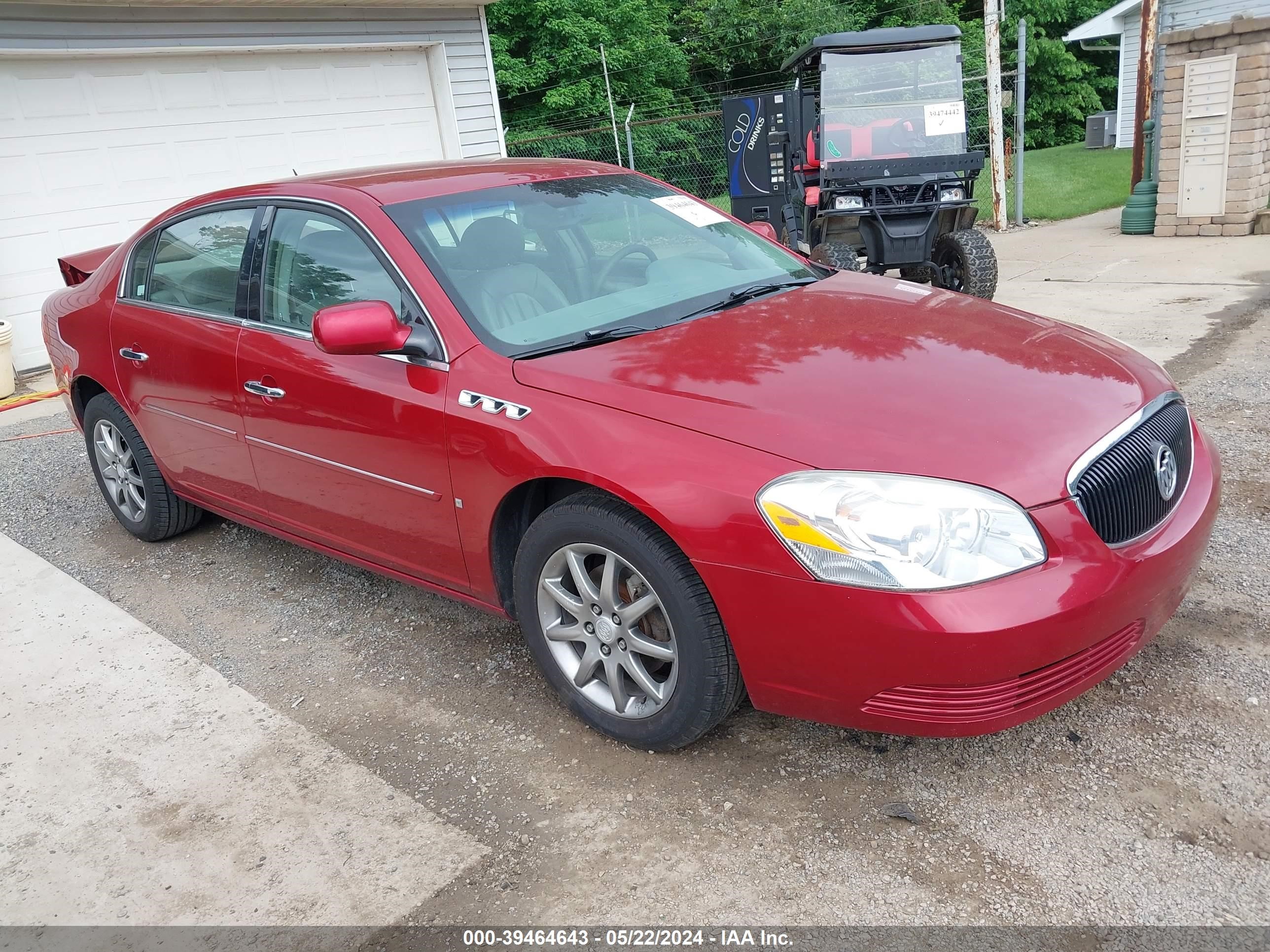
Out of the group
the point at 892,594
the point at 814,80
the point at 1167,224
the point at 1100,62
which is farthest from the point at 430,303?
the point at 1100,62

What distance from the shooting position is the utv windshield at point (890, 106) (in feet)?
30.6

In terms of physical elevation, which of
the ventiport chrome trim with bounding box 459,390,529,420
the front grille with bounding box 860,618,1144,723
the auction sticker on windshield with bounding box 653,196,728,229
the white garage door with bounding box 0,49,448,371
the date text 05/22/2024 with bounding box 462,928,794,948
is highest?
the white garage door with bounding box 0,49,448,371

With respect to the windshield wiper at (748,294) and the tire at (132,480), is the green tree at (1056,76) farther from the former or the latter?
the tire at (132,480)

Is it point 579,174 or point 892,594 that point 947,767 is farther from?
point 579,174

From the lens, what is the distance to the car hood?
2.42m

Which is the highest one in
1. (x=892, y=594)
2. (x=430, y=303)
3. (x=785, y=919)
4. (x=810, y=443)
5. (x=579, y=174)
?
(x=579, y=174)

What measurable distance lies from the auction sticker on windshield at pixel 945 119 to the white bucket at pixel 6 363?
321 inches

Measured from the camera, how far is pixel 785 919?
7.48 ft

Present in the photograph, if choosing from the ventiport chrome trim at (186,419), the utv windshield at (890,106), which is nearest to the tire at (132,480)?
the ventiport chrome trim at (186,419)

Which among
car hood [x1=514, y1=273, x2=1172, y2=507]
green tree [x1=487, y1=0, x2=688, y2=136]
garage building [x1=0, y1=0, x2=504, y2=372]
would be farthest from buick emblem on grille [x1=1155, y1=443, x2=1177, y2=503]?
green tree [x1=487, y1=0, x2=688, y2=136]

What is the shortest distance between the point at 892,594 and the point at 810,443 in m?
0.41

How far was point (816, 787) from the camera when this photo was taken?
271cm

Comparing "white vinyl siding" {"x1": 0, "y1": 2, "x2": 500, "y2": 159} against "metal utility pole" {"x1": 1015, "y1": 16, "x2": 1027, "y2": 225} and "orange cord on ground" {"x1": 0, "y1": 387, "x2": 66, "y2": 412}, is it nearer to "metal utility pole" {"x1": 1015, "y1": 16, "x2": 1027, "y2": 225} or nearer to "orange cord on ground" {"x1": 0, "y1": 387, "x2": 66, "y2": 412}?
"orange cord on ground" {"x1": 0, "y1": 387, "x2": 66, "y2": 412}

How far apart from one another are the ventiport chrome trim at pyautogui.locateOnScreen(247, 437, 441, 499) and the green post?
425 inches
